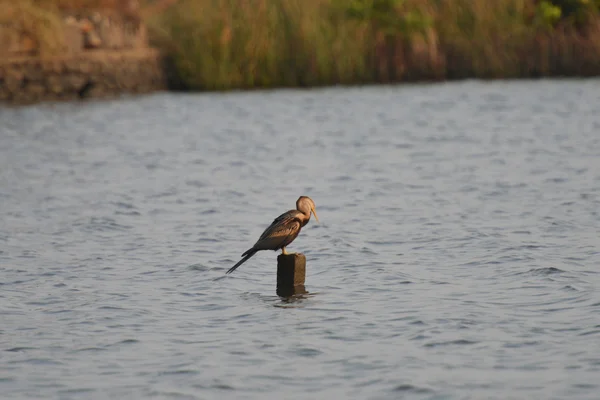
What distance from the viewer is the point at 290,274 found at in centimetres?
934

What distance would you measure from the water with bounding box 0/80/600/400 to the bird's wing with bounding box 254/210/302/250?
0.48 meters

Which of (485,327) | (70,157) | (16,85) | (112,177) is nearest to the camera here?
(485,327)

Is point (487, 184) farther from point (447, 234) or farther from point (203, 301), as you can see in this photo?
point (203, 301)

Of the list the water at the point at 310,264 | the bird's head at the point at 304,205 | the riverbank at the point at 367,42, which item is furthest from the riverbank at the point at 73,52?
the bird's head at the point at 304,205

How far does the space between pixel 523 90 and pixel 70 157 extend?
13353mm

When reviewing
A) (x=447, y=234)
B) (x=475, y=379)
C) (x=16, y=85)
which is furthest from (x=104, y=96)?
(x=475, y=379)

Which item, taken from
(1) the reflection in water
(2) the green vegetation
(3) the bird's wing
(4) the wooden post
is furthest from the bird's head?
(2) the green vegetation

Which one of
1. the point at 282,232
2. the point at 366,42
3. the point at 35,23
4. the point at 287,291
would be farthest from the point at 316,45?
the point at 282,232

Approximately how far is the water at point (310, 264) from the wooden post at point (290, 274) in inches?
6.0

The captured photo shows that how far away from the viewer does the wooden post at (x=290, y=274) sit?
9.30m

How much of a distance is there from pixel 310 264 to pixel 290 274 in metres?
1.66

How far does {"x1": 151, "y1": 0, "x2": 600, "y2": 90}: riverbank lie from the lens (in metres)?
29.7

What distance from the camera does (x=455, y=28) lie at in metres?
30.3

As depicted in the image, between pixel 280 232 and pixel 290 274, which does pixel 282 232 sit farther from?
pixel 290 274
